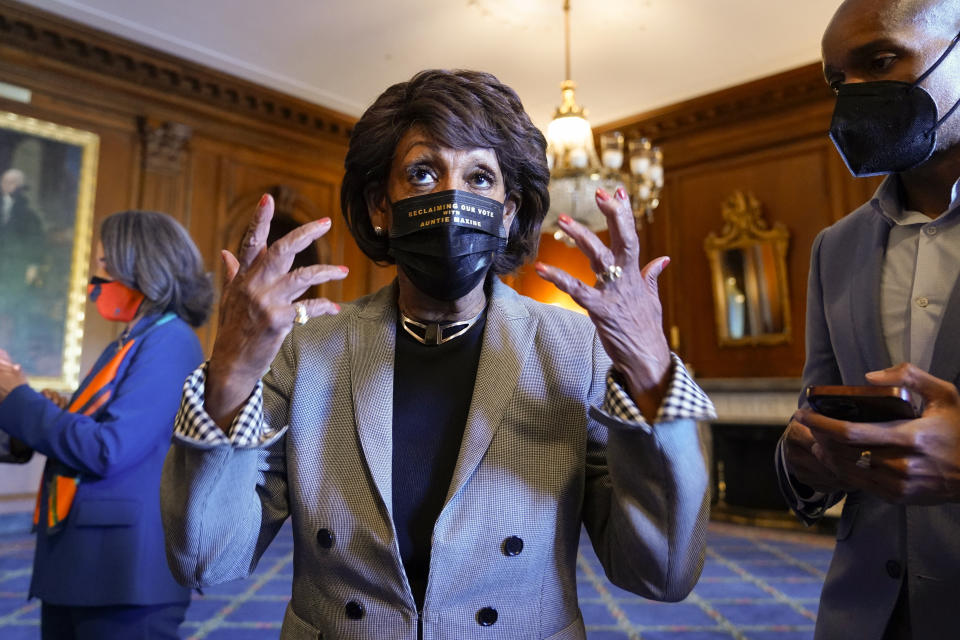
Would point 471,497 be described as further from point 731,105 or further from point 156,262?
point 731,105

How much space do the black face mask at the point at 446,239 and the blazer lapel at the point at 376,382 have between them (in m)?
0.12

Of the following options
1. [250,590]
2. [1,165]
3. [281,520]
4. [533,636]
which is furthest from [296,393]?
[1,165]

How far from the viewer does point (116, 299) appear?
1935 millimetres

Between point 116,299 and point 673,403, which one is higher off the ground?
point 116,299

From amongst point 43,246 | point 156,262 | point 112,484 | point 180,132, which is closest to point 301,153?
point 180,132

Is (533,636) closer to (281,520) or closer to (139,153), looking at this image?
(281,520)

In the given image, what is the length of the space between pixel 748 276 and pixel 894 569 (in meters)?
5.72

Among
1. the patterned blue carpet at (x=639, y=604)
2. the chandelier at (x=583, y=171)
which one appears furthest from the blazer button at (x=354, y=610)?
the chandelier at (x=583, y=171)

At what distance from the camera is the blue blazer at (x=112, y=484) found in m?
1.64

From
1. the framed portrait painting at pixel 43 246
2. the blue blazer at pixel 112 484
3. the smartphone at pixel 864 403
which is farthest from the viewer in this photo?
the framed portrait painting at pixel 43 246

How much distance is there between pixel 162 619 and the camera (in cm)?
171

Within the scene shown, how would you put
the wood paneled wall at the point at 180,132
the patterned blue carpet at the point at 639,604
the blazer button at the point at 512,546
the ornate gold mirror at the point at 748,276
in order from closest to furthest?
the blazer button at the point at 512,546 < the patterned blue carpet at the point at 639,604 < the wood paneled wall at the point at 180,132 < the ornate gold mirror at the point at 748,276

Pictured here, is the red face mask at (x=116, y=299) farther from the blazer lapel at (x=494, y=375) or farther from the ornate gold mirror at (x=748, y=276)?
the ornate gold mirror at (x=748, y=276)

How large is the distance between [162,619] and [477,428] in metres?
1.14
